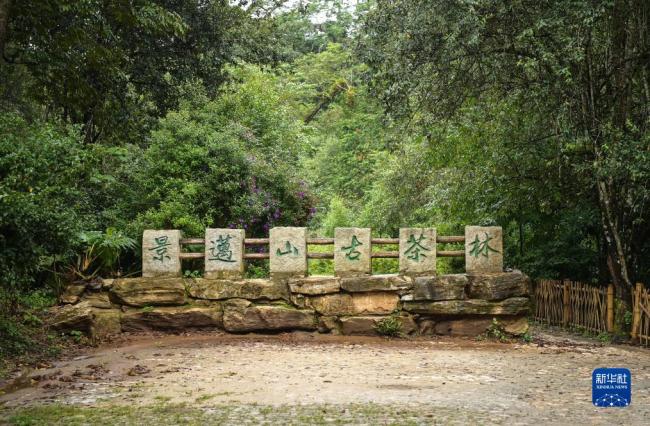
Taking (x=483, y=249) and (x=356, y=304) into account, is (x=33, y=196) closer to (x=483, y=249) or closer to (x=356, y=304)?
(x=356, y=304)

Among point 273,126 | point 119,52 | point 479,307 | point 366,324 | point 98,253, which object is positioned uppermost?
point 119,52

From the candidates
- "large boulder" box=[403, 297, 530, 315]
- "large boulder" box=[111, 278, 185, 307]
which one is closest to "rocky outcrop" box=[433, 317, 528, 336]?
"large boulder" box=[403, 297, 530, 315]

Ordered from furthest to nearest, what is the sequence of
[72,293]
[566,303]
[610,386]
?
[566,303], [72,293], [610,386]

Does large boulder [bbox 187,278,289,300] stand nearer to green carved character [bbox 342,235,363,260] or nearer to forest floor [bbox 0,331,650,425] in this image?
forest floor [bbox 0,331,650,425]

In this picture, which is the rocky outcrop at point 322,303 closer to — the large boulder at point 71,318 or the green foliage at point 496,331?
the green foliage at point 496,331

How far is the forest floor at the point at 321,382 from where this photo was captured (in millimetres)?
7035

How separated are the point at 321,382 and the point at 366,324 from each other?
14.4ft

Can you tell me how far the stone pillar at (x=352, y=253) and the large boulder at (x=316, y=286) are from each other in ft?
0.80

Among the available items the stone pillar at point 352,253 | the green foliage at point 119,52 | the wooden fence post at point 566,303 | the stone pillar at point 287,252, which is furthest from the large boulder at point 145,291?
the wooden fence post at point 566,303

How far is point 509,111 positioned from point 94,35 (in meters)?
8.04

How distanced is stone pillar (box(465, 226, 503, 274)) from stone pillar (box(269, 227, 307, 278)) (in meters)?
2.95

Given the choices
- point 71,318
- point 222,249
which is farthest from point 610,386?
point 71,318

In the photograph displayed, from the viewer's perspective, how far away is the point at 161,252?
1323 cm

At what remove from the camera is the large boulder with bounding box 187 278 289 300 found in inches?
520
